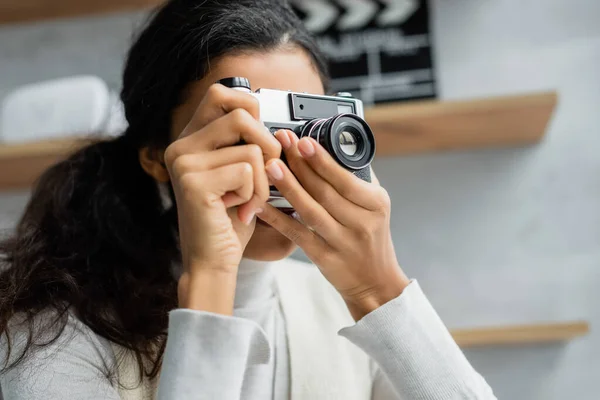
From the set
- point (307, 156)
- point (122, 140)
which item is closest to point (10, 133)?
point (122, 140)

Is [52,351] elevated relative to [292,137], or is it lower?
lower

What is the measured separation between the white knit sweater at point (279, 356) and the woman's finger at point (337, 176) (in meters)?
0.12

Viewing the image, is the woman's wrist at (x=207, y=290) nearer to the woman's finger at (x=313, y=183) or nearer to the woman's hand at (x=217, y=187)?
the woman's hand at (x=217, y=187)

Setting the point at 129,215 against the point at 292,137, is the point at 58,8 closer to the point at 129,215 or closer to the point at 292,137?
the point at 129,215

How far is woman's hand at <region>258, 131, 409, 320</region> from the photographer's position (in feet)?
2.00

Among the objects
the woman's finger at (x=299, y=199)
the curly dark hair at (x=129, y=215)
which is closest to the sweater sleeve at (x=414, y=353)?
the woman's finger at (x=299, y=199)

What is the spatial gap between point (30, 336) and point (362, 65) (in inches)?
31.2

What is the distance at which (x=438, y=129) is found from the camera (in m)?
1.07

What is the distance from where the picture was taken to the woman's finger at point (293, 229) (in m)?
0.65

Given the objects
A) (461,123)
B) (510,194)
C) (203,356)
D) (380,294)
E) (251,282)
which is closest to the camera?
(203,356)

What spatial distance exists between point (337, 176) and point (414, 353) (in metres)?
0.20

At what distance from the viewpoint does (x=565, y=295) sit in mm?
1166

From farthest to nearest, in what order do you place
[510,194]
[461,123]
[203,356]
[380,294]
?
1. [510,194]
2. [461,123]
3. [380,294]
4. [203,356]

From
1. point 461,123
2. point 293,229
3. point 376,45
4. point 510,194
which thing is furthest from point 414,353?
point 376,45
